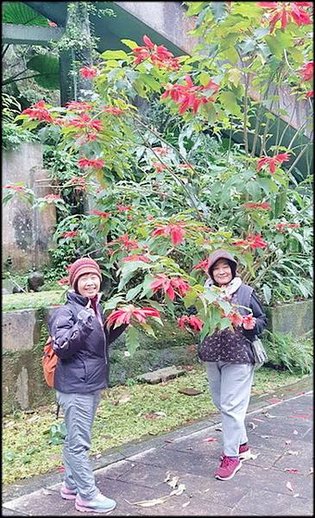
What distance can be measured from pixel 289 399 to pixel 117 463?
1.92 meters

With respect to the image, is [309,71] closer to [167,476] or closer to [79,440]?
[79,440]

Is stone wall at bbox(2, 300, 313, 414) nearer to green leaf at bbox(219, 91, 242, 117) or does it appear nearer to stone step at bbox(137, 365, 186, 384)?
stone step at bbox(137, 365, 186, 384)

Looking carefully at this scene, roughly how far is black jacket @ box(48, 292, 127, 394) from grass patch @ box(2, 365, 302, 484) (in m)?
0.72

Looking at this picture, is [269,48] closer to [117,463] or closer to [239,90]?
[239,90]

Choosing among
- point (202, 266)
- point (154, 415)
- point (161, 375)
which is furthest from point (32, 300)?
point (202, 266)

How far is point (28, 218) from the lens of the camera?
4996 millimetres

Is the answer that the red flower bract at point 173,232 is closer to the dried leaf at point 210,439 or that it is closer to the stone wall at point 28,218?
the dried leaf at point 210,439

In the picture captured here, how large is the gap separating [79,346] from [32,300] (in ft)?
6.05

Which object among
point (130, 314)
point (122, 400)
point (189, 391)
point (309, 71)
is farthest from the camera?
point (189, 391)

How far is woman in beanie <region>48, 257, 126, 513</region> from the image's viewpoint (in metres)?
2.56

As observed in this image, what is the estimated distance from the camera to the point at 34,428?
382cm

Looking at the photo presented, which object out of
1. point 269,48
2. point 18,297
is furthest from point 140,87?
Answer: point 18,297

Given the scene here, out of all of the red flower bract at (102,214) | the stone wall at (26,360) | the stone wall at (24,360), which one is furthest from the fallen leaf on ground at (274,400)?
the red flower bract at (102,214)

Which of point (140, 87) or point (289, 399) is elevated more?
point (140, 87)
